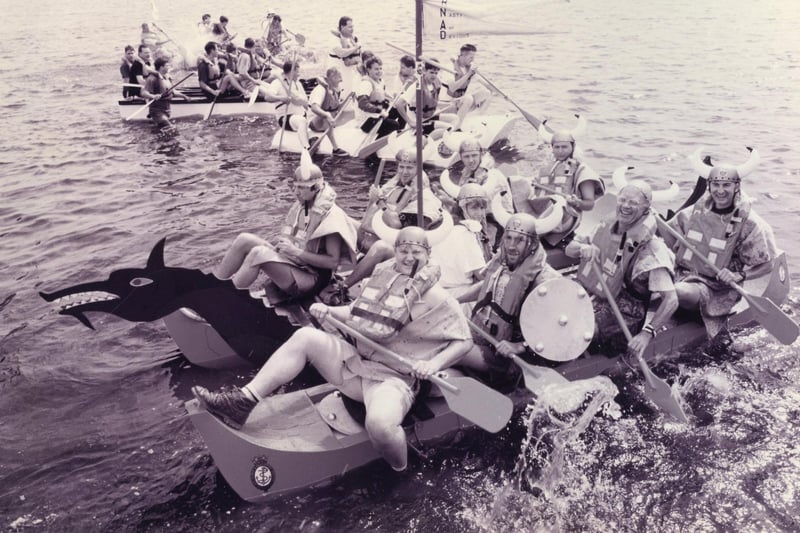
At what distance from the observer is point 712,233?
653 centimetres

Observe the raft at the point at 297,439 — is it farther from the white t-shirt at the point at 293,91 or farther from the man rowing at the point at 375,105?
the white t-shirt at the point at 293,91

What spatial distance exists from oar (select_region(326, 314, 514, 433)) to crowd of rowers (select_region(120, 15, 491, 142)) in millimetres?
6901

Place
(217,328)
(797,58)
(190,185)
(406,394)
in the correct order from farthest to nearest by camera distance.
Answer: (797,58)
(190,185)
(217,328)
(406,394)

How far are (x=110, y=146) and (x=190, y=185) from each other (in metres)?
3.39

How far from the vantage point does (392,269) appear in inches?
201

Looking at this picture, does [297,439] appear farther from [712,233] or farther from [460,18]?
[712,233]

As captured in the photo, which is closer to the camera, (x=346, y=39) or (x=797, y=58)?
(x=346, y=39)

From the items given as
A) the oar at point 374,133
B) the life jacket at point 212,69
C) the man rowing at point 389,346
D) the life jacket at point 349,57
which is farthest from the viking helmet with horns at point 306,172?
the life jacket at point 212,69

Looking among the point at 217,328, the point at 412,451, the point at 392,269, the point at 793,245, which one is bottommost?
the point at 793,245

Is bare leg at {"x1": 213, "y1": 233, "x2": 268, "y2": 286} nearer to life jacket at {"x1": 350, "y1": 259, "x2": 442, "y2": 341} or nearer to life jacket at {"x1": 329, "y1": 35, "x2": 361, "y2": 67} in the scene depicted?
life jacket at {"x1": 350, "y1": 259, "x2": 442, "y2": 341}

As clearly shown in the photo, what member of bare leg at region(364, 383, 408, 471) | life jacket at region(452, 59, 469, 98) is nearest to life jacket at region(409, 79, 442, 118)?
life jacket at region(452, 59, 469, 98)

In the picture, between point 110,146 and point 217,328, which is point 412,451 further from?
point 110,146

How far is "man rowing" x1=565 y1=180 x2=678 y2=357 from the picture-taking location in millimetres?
5750

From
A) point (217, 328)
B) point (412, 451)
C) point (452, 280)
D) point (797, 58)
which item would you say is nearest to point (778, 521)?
point (412, 451)
